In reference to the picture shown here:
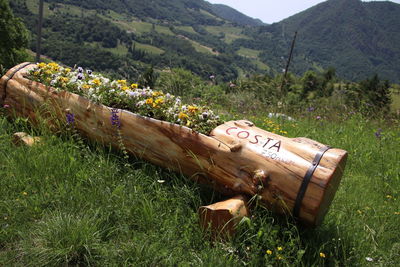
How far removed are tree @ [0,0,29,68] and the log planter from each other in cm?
2323

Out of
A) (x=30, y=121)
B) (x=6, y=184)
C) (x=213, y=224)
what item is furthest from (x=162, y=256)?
(x=30, y=121)

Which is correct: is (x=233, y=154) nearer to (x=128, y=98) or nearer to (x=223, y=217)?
(x=223, y=217)

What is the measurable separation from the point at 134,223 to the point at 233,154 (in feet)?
3.03

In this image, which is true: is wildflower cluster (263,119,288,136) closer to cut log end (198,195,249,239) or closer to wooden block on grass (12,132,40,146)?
cut log end (198,195,249,239)

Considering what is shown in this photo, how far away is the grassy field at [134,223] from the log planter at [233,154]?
6.0 inches

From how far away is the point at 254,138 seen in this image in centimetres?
255

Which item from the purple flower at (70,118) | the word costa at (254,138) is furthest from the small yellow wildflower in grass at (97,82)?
the word costa at (254,138)

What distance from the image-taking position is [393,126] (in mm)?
6406

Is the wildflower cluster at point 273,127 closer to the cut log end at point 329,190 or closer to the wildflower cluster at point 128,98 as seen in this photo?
the wildflower cluster at point 128,98

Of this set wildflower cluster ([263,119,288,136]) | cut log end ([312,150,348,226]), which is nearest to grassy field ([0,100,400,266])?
cut log end ([312,150,348,226])

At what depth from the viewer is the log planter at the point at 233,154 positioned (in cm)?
224

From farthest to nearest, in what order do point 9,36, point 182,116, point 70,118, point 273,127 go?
point 9,36
point 273,127
point 70,118
point 182,116

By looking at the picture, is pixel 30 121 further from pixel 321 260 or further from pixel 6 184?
pixel 321 260

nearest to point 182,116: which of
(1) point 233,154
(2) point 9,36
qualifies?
(1) point 233,154
